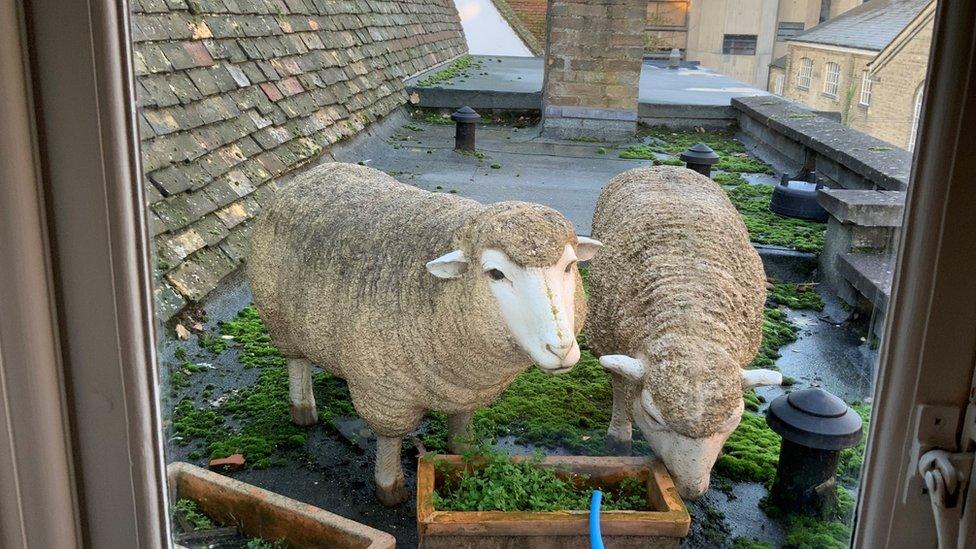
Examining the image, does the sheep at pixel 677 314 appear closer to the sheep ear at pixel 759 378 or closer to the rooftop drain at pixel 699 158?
the sheep ear at pixel 759 378

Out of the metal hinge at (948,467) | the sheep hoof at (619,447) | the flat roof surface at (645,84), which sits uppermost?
the flat roof surface at (645,84)

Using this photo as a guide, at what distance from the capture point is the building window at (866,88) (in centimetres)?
133

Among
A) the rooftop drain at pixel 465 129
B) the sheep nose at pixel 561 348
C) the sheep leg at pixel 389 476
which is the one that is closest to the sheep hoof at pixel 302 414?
the sheep leg at pixel 389 476

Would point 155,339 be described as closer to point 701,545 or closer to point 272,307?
point 272,307

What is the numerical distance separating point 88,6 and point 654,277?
223 cm

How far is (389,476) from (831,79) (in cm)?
192

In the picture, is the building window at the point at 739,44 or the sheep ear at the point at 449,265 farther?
the building window at the point at 739,44

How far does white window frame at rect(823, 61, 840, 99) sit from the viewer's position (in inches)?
75.3

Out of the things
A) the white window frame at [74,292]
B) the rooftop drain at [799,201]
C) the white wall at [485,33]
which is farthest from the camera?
the white wall at [485,33]

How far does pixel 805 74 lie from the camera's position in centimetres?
293

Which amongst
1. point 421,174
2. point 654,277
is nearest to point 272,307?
point 654,277

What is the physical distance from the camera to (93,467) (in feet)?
2.87

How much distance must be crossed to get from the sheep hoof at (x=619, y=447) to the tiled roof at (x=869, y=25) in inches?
67.7

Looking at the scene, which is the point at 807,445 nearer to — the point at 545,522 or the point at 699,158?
the point at 545,522
